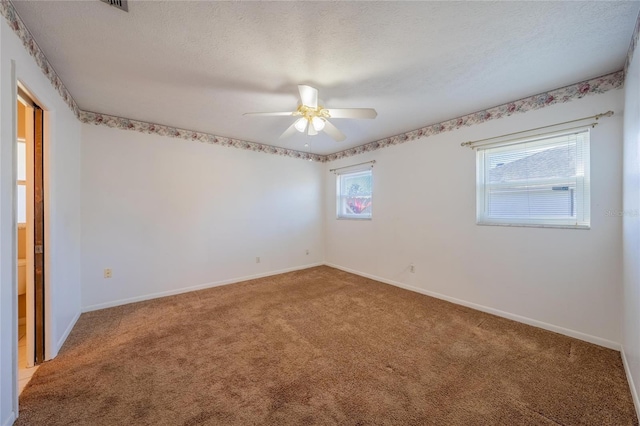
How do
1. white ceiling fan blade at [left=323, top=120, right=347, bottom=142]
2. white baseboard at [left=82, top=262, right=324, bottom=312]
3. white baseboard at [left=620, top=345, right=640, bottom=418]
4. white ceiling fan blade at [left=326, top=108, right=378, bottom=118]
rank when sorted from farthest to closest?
white baseboard at [left=82, top=262, right=324, bottom=312] → white ceiling fan blade at [left=323, top=120, right=347, bottom=142] → white ceiling fan blade at [left=326, top=108, right=378, bottom=118] → white baseboard at [left=620, top=345, right=640, bottom=418]

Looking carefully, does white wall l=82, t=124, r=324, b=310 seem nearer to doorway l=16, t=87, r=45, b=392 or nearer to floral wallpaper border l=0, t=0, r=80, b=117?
floral wallpaper border l=0, t=0, r=80, b=117

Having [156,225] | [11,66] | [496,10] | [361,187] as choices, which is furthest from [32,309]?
[361,187]

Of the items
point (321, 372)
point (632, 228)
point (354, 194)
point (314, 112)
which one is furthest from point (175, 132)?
point (632, 228)

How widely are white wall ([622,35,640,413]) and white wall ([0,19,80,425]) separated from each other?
358 cm

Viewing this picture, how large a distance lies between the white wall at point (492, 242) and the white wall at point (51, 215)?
3.73 m

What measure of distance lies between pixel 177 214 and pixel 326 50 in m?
2.89

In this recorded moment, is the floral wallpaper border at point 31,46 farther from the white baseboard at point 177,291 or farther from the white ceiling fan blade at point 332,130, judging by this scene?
the white baseboard at point 177,291

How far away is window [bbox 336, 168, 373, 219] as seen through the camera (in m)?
4.27

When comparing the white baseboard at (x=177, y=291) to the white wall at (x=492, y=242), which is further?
the white baseboard at (x=177, y=291)

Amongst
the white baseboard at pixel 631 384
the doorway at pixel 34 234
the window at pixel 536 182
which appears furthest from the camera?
the window at pixel 536 182

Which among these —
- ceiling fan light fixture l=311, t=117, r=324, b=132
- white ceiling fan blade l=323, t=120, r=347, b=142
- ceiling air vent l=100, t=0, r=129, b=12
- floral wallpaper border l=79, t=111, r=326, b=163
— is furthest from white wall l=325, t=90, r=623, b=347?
ceiling air vent l=100, t=0, r=129, b=12

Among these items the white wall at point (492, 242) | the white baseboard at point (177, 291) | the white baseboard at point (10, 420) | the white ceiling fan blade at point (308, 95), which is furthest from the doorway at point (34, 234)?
the white wall at point (492, 242)

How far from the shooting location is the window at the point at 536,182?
221cm

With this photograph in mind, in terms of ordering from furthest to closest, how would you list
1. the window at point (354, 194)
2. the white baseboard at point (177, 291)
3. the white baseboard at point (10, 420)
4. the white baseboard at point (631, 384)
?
the window at point (354, 194) < the white baseboard at point (177, 291) < the white baseboard at point (631, 384) < the white baseboard at point (10, 420)
